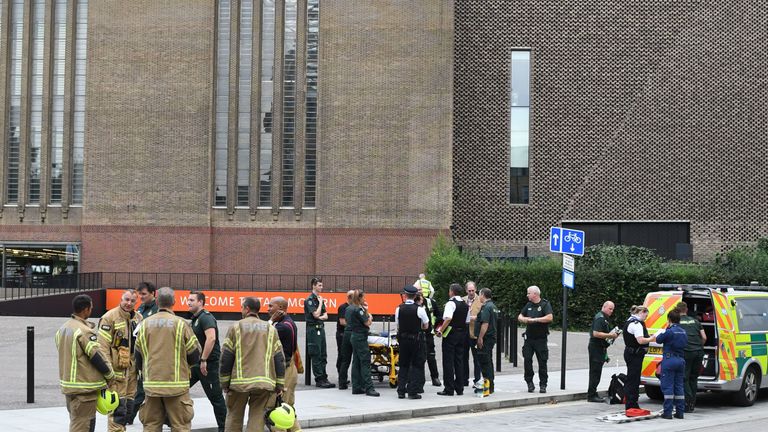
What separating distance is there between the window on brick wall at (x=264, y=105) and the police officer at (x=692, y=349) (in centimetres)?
2871

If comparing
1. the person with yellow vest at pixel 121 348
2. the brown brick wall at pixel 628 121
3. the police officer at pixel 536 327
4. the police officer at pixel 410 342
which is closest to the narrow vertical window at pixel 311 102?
the brown brick wall at pixel 628 121

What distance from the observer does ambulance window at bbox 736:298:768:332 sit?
55.3 feet

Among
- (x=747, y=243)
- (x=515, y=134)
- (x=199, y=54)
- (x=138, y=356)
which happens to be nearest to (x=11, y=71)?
(x=199, y=54)

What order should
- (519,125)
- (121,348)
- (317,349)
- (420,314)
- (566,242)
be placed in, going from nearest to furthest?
(121,348) → (420,314) → (317,349) → (566,242) → (519,125)

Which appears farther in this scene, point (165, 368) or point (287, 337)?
point (287, 337)

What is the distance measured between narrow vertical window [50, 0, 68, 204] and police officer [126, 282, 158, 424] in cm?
3288

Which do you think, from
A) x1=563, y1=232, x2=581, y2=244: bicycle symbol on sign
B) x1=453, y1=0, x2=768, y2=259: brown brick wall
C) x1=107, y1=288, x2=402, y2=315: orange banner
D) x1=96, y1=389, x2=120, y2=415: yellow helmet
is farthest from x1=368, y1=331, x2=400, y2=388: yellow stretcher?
x1=453, y1=0, x2=768, y2=259: brown brick wall

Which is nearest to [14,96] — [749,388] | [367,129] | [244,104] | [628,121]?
[244,104]

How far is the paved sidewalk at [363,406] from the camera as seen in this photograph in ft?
43.7

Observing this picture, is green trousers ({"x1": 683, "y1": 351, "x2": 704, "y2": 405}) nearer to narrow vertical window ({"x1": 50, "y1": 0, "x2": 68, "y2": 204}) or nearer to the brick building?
the brick building

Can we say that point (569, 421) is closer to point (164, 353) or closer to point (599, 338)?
point (599, 338)

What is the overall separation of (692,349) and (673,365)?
2.32ft

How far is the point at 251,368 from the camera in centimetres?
1070

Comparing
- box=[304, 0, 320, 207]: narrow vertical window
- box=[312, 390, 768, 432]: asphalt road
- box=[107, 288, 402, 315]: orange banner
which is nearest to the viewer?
box=[312, 390, 768, 432]: asphalt road
